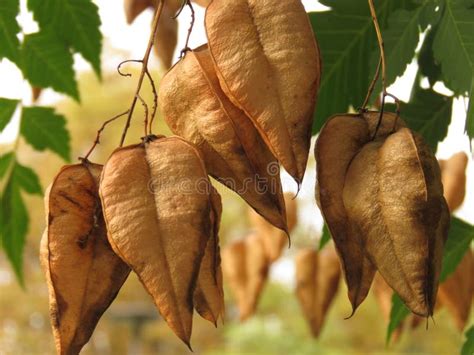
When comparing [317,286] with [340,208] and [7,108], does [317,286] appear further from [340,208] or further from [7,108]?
[340,208]

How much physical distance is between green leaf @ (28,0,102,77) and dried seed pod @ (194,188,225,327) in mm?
370

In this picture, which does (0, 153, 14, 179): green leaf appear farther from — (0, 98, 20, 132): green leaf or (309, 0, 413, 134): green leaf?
(309, 0, 413, 134): green leaf

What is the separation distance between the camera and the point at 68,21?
2.38 ft

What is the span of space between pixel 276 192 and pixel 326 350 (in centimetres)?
572

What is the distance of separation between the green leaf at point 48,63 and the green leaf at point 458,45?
1.28 ft

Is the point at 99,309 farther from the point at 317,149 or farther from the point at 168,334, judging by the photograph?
the point at 168,334

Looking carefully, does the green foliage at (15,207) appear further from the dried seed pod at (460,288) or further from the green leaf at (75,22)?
the dried seed pod at (460,288)

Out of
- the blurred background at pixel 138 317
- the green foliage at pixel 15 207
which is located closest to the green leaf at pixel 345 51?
the green foliage at pixel 15 207

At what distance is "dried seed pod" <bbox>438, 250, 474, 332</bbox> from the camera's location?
80cm

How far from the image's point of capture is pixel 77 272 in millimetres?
397

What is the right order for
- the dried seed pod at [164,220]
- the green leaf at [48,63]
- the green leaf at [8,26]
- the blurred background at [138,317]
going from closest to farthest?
the dried seed pod at [164,220], the green leaf at [8,26], the green leaf at [48,63], the blurred background at [138,317]

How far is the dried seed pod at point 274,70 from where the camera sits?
1.21 feet

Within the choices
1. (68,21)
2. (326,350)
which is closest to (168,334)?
(326,350)

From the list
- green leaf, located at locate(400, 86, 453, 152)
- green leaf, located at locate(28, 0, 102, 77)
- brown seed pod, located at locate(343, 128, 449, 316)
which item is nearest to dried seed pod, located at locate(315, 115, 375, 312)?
brown seed pod, located at locate(343, 128, 449, 316)
